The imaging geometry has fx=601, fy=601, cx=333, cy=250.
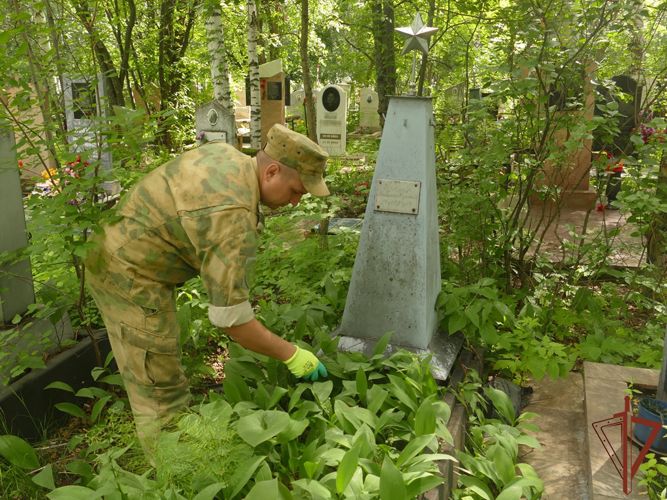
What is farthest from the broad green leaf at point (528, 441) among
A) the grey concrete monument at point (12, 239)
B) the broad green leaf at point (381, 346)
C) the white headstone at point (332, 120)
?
the white headstone at point (332, 120)

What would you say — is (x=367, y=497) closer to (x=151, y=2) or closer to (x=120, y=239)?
(x=120, y=239)

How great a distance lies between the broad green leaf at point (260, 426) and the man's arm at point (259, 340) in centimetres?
26

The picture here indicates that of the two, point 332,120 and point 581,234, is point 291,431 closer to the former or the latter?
point 581,234

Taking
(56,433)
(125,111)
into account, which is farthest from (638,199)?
(56,433)

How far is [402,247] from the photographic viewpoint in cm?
339

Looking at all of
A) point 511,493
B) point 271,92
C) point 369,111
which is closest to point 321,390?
point 511,493

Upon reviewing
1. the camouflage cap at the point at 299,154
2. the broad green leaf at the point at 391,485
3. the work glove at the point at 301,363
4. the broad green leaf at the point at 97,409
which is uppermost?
the camouflage cap at the point at 299,154

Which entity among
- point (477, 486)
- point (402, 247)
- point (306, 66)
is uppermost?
point (306, 66)

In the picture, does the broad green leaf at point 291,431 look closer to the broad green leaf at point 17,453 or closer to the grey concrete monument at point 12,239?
the broad green leaf at point 17,453

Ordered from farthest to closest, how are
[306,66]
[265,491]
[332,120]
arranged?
[332,120] → [306,66] → [265,491]

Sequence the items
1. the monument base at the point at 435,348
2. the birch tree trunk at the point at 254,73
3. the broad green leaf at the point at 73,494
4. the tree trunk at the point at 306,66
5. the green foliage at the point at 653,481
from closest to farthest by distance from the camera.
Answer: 1. the broad green leaf at the point at 73,494
2. the green foliage at the point at 653,481
3. the monument base at the point at 435,348
4. the tree trunk at the point at 306,66
5. the birch tree trunk at the point at 254,73

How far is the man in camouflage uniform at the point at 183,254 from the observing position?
2.29 metres

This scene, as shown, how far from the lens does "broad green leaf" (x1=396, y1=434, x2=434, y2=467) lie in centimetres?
231

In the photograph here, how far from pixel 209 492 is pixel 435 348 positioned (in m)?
1.75
